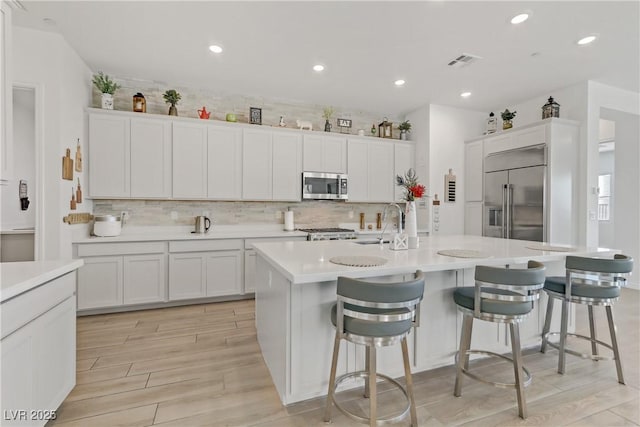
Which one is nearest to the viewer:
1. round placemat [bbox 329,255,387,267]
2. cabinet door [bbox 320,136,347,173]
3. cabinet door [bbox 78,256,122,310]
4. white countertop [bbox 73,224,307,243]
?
round placemat [bbox 329,255,387,267]

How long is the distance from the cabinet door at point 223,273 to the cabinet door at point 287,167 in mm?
1091

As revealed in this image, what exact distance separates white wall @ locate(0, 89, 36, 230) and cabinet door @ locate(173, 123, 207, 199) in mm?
1509

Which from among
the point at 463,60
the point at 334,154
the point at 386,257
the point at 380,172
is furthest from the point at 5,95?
the point at 380,172

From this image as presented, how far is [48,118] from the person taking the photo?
2.95 metres

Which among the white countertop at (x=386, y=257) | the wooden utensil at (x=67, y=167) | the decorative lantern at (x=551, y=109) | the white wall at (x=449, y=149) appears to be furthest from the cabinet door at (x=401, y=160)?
the wooden utensil at (x=67, y=167)

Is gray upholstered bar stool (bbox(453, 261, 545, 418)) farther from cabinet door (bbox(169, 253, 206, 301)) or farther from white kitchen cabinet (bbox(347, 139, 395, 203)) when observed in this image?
white kitchen cabinet (bbox(347, 139, 395, 203))

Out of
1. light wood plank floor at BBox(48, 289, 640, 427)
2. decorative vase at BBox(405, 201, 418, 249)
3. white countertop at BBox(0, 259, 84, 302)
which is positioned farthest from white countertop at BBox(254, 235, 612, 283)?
white countertop at BBox(0, 259, 84, 302)

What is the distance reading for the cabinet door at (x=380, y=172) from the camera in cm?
511

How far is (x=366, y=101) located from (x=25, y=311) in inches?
182

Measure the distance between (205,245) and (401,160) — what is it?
344 cm

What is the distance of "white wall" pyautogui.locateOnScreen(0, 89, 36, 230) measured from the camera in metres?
3.55

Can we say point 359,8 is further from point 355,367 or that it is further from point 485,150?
point 485,150

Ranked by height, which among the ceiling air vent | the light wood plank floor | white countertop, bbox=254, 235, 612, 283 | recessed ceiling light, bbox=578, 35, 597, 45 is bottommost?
the light wood plank floor

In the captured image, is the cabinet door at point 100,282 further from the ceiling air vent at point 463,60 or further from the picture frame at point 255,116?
the ceiling air vent at point 463,60
